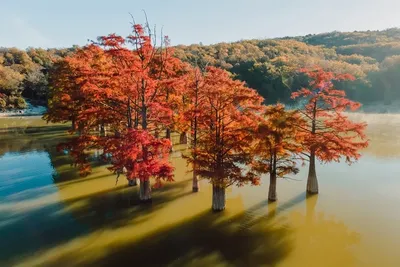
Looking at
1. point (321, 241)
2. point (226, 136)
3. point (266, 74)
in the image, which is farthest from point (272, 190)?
point (266, 74)

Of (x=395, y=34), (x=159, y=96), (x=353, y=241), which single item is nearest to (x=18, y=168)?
(x=159, y=96)

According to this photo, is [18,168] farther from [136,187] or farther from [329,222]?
[329,222]

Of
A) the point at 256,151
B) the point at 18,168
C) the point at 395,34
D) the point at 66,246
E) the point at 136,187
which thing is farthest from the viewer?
the point at 395,34

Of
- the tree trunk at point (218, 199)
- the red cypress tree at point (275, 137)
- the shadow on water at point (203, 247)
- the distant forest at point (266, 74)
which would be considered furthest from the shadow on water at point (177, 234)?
the distant forest at point (266, 74)

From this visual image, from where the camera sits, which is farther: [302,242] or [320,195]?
[320,195]

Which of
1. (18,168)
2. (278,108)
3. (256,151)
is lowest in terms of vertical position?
(18,168)

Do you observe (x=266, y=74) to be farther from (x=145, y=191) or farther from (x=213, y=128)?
(x=145, y=191)
